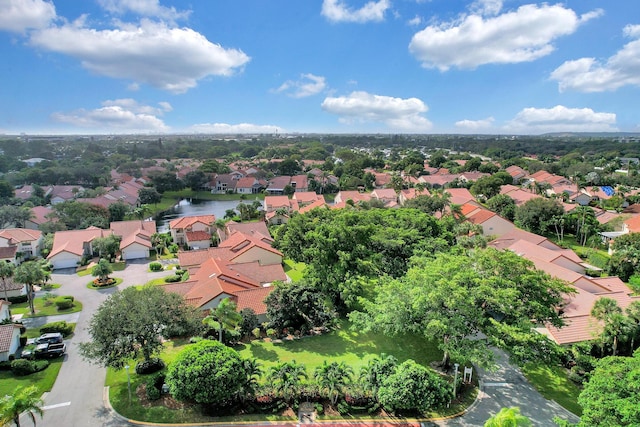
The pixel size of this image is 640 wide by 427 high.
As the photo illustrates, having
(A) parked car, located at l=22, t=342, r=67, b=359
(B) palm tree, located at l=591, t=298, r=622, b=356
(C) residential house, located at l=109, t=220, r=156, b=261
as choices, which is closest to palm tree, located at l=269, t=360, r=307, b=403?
(A) parked car, located at l=22, t=342, r=67, b=359

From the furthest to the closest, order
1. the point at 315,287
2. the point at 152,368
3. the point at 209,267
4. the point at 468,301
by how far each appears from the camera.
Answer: the point at 209,267 < the point at 315,287 < the point at 152,368 < the point at 468,301

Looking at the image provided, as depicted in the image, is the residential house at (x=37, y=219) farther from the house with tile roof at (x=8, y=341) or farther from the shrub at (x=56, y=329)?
the house with tile roof at (x=8, y=341)

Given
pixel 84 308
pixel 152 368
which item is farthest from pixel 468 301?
pixel 84 308

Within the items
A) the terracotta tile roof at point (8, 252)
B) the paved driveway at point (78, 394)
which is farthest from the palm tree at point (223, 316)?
the terracotta tile roof at point (8, 252)

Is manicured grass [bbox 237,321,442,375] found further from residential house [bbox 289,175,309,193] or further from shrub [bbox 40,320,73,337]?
residential house [bbox 289,175,309,193]

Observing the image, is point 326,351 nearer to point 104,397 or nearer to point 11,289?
point 104,397

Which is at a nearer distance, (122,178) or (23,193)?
(23,193)

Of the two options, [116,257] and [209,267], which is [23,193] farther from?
[209,267]
